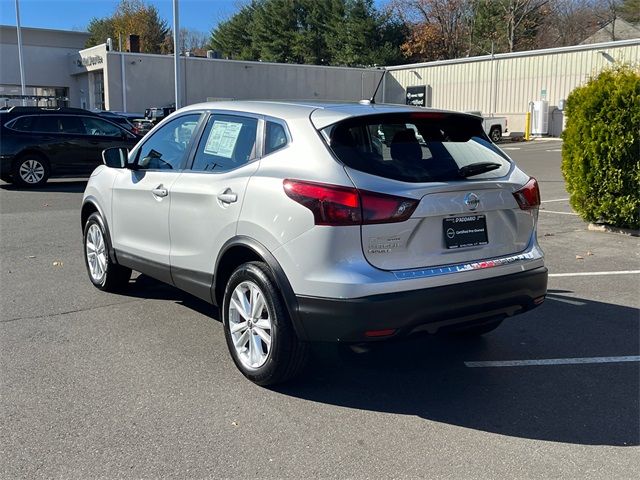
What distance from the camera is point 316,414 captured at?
381 cm

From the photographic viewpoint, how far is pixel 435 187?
12.3 feet

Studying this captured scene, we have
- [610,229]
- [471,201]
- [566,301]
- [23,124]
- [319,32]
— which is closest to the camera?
[471,201]

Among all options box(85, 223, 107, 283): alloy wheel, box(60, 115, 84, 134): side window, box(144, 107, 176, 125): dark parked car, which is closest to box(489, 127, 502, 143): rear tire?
box(144, 107, 176, 125): dark parked car

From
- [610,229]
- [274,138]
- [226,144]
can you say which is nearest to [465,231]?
[274,138]

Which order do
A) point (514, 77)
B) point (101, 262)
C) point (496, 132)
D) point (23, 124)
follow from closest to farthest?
point (101, 262)
point (23, 124)
point (496, 132)
point (514, 77)

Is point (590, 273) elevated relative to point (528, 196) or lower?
lower

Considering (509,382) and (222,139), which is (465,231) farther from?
(222,139)

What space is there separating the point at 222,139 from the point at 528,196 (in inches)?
85.0

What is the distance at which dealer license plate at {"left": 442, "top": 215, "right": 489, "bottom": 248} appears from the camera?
3822mm

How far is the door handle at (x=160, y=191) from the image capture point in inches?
195

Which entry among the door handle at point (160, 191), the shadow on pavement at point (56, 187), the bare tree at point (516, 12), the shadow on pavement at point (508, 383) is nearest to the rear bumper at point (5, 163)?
the shadow on pavement at point (56, 187)

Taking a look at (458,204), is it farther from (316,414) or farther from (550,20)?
(550,20)

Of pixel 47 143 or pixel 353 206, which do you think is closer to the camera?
pixel 353 206

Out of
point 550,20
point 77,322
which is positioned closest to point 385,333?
point 77,322
